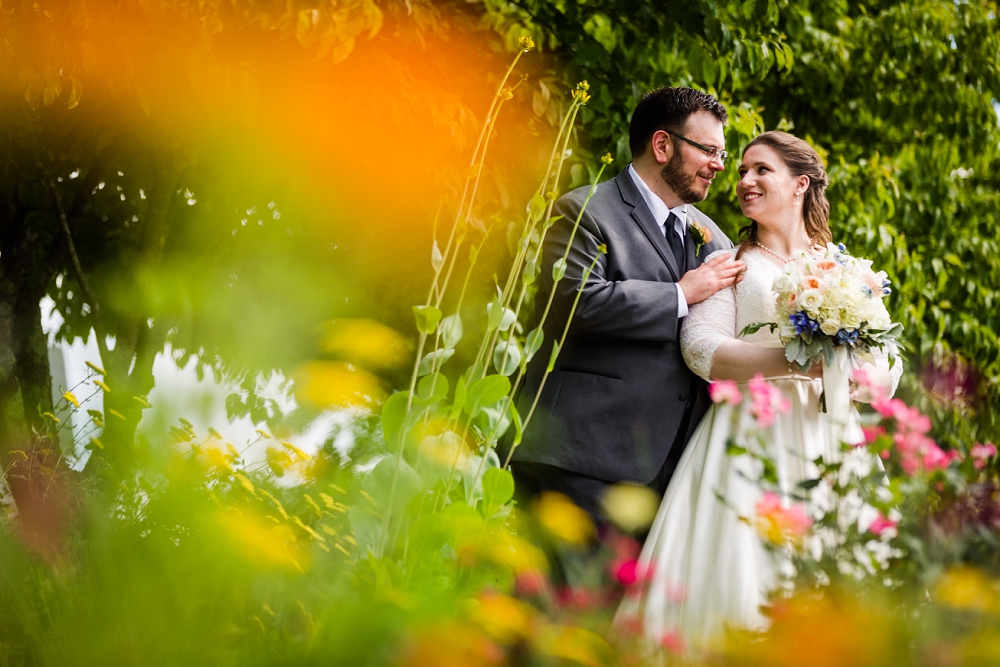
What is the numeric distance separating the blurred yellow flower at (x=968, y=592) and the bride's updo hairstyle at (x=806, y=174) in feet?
6.40

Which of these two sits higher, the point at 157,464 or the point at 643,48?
the point at 643,48

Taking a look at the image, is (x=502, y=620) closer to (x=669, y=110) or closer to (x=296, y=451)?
(x=296, y=451)

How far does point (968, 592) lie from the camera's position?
1046mm

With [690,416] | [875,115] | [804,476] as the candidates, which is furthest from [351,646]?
[875,115]

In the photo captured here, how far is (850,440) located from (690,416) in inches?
21.6

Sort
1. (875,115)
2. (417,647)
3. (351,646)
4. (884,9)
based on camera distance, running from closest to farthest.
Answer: (417,647) < (351,646) < (875,115) < (884,9)

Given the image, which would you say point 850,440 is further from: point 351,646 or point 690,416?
point 351,646

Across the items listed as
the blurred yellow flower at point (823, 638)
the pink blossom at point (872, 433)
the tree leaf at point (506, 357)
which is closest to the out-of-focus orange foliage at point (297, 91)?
the tree leaf at point (506, 357)

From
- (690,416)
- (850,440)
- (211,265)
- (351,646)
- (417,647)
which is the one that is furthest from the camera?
(211,265)

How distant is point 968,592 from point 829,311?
4.99ft

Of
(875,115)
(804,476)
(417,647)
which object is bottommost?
(804,476)

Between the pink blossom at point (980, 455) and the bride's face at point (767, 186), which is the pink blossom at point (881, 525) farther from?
the bride's face at point (767, 186)

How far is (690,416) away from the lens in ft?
9.62

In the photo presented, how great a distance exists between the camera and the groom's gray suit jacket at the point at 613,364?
9.04 feet
